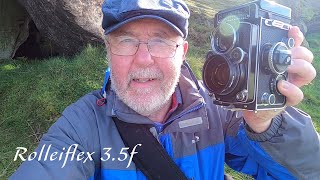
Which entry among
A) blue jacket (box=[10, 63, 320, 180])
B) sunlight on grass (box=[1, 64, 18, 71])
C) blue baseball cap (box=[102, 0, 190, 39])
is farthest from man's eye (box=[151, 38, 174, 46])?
sunlight on grass (box=[1, 64, 18, 71])

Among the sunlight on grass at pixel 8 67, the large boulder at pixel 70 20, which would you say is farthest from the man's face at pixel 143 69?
the sunlight on grass at pixel 8 67

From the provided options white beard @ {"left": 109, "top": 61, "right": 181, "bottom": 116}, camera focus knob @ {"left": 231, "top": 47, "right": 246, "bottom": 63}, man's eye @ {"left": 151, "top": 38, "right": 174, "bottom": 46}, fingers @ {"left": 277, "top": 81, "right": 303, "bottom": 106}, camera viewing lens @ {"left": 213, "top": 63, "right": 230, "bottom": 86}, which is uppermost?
camera focus knob @ {"left": 231, "top": 47, "right": 246, "bottom": 63}

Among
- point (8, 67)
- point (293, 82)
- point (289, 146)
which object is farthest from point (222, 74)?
point (8, 67)

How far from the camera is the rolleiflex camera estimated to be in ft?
6.77

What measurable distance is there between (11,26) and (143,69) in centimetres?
565

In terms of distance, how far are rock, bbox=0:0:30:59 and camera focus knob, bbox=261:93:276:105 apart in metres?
6.29

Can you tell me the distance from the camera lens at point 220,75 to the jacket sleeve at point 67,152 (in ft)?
2.73

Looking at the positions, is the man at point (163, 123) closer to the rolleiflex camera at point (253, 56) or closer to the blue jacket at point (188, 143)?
the blue jacket at point (188, 143)

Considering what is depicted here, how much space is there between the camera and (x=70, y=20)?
231 inches

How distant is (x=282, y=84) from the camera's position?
211 cm

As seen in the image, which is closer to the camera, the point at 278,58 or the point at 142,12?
the point at 278,58

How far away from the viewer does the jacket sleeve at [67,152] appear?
2.21 m

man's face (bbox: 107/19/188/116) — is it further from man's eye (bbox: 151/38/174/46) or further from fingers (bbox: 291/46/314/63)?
fingers (bbox: 291/46/314/63)

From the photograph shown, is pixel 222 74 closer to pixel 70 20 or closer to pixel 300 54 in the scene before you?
pixel 300 54
